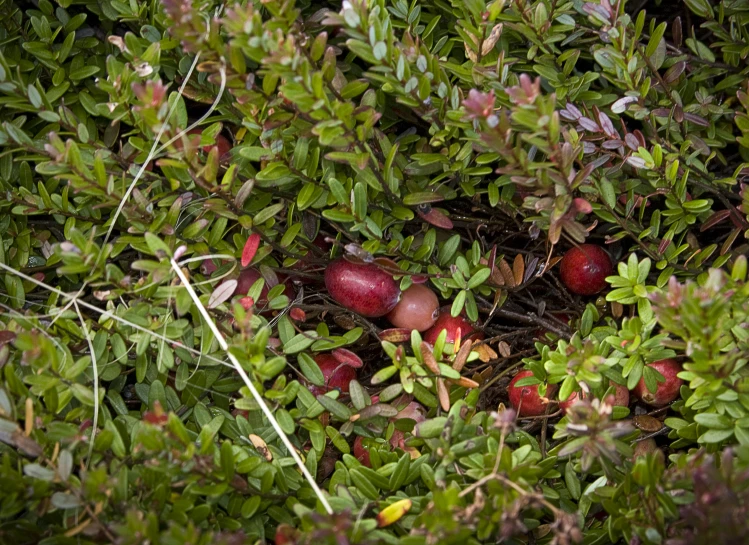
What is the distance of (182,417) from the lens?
1.83 m

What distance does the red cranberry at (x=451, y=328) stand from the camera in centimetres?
197

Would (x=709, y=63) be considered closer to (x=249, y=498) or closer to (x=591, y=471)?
(x=591, y=471)

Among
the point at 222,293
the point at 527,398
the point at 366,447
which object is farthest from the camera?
the point at 527,398

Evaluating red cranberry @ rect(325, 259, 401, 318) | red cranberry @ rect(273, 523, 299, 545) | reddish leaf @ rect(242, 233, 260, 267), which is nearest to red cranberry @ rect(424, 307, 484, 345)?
red cranberry @ rect(325, 259, 401, 318)

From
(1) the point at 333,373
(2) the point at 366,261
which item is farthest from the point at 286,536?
(2) the point at 366,261

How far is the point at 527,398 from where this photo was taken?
74.7 inches

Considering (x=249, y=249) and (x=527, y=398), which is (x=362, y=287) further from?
(x=527, y=398)

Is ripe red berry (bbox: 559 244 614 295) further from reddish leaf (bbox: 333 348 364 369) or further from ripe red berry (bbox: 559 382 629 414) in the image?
reddish leaf (bbox: 333 348 364 369)

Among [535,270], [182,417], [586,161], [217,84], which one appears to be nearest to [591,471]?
[535,270]

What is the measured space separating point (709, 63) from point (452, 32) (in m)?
0.77

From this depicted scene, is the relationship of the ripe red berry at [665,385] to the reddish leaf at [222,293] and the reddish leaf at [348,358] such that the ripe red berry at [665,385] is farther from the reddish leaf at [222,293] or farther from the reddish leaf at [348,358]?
the reddish leaf at [222,293]

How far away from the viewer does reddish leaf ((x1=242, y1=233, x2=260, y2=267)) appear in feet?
5.84

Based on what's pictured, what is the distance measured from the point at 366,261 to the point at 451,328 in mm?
386

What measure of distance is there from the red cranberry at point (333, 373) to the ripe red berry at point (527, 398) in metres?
0.47
